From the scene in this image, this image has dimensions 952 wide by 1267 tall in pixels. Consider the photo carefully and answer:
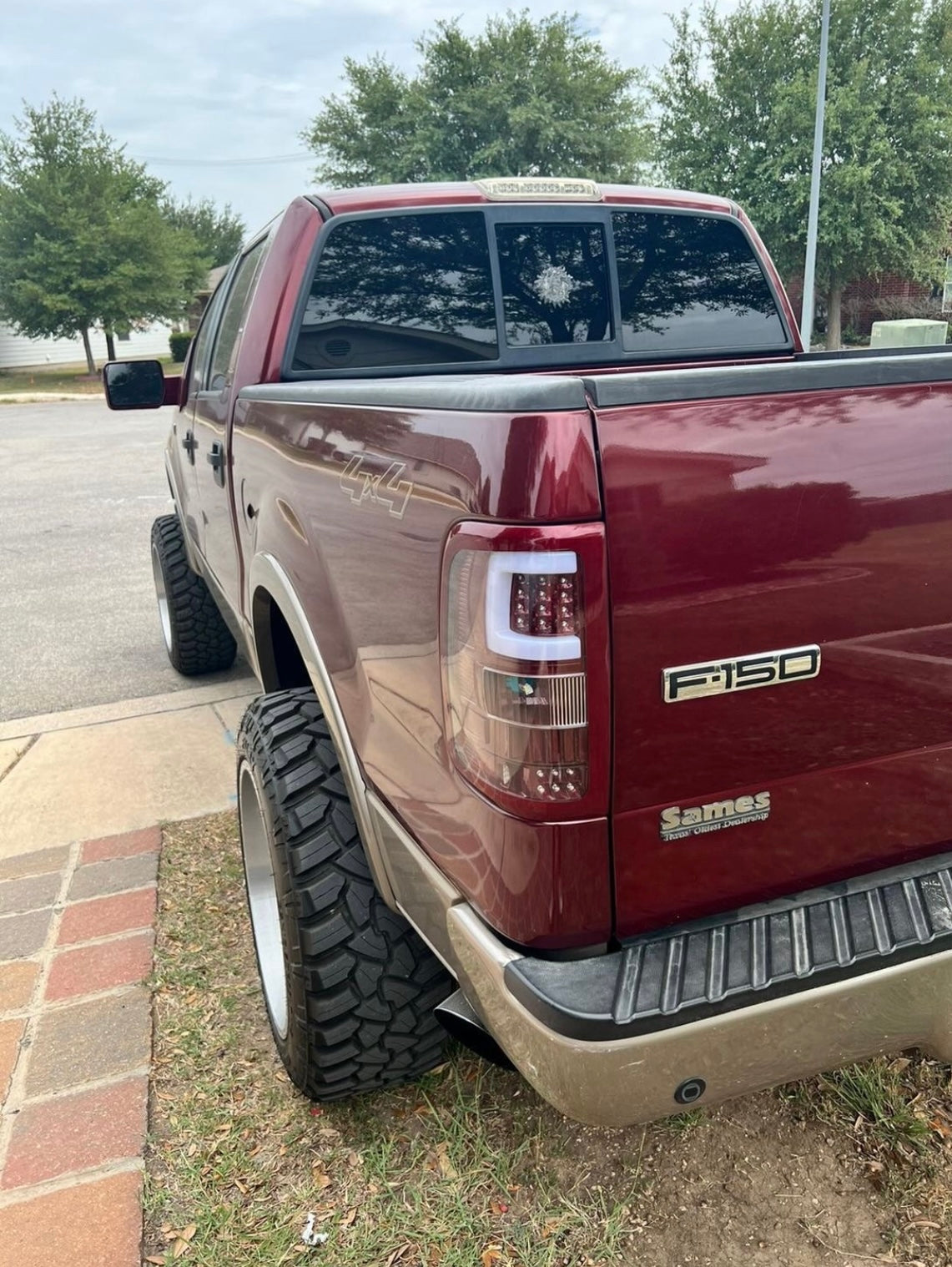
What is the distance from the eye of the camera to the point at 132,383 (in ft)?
13.5

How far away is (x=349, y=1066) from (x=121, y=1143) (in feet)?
1.84

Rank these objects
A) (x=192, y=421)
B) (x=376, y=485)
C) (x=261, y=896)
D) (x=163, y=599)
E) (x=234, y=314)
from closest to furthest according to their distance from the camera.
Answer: (x=376, y=485) < (x=261, y=896) < (x=234, y=314) < (x=192, y=421) < (x=163, y=599)

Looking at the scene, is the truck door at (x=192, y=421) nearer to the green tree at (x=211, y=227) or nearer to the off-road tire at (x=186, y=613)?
the off-road tire at (x=186, y=613)

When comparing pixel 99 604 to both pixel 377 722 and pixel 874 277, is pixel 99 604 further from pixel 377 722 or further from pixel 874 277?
pixel 874 277

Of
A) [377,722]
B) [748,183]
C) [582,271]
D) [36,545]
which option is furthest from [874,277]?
[377,722]

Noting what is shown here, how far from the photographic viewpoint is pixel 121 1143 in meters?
2.19

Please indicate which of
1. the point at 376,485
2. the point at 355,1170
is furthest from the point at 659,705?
the point at 355,1170

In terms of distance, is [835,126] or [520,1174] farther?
[835,126]

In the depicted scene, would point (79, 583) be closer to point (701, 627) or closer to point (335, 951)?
point (335, 951)

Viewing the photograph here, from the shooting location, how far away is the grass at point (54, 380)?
3317 cm

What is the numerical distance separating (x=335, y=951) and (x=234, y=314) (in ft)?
8.08

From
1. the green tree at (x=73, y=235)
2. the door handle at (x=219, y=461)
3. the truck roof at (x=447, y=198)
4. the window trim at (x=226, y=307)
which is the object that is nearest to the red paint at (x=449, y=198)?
the truck roof at (x=447, y=198)

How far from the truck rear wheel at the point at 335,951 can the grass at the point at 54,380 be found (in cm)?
2864

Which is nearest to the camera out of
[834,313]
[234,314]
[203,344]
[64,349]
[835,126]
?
[234,314]
